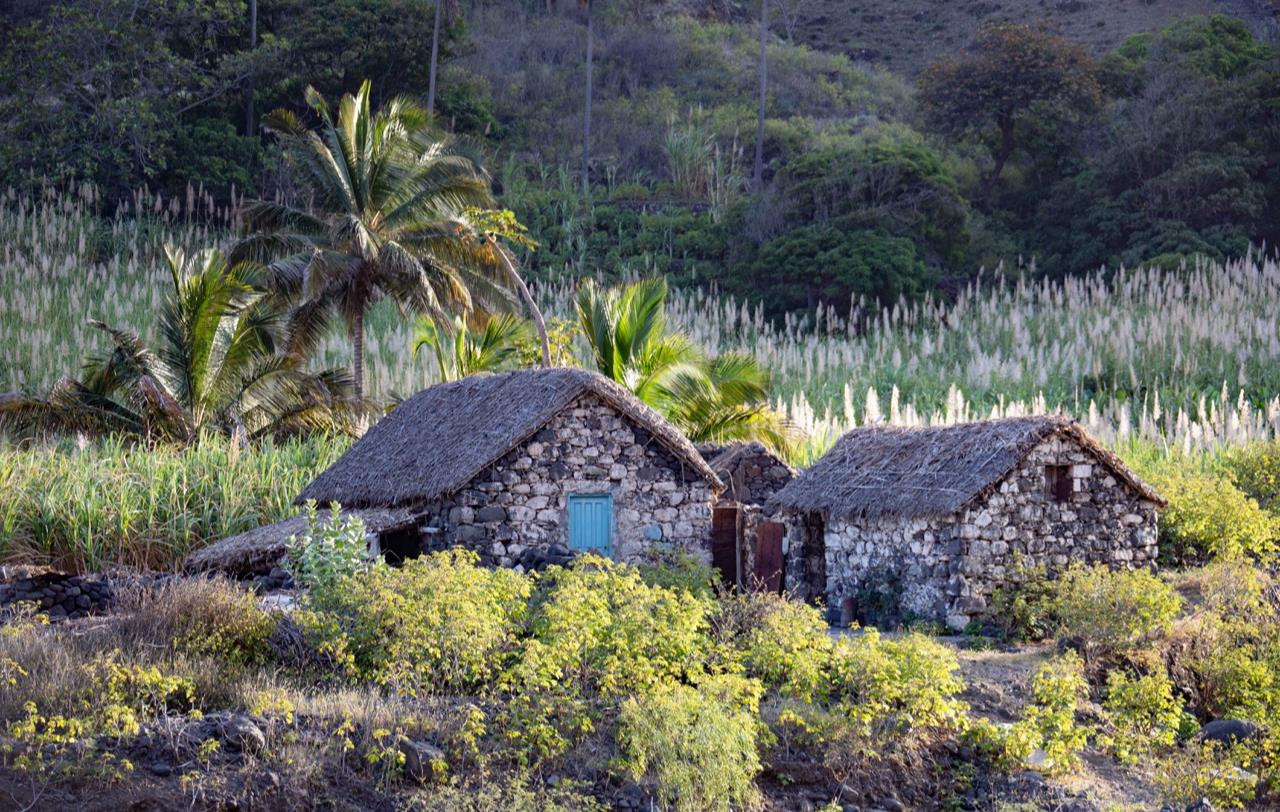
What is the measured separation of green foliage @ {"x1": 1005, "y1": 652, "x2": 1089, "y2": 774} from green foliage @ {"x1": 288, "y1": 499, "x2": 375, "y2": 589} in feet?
17.9

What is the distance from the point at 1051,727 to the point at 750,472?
8.08 m

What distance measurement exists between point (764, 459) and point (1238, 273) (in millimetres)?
19545

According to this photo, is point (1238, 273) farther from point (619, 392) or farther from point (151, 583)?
point (151, 583)

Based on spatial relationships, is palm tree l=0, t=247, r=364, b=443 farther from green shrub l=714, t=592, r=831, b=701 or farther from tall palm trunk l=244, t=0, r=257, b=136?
tall palm trunk l=244, t=0, r=257, b=136

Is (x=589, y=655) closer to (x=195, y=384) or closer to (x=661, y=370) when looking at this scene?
(x=661, y=370)

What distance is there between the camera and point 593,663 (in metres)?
12.7

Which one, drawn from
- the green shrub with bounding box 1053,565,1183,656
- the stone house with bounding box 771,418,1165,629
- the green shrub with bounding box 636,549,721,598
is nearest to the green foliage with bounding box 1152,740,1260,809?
the green shrub with bounding box 1053,565,1183,656

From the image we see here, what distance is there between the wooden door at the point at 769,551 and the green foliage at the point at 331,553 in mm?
5034

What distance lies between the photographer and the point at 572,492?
17.4m

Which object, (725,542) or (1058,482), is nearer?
(1058,482)

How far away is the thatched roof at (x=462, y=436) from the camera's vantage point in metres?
17.0

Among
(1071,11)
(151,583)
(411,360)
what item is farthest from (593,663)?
(1071,11)

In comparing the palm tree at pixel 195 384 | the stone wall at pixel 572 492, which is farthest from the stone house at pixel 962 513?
the palm tree at pixel 195 384

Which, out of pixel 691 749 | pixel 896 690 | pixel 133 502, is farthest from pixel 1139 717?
pixel 133 502
